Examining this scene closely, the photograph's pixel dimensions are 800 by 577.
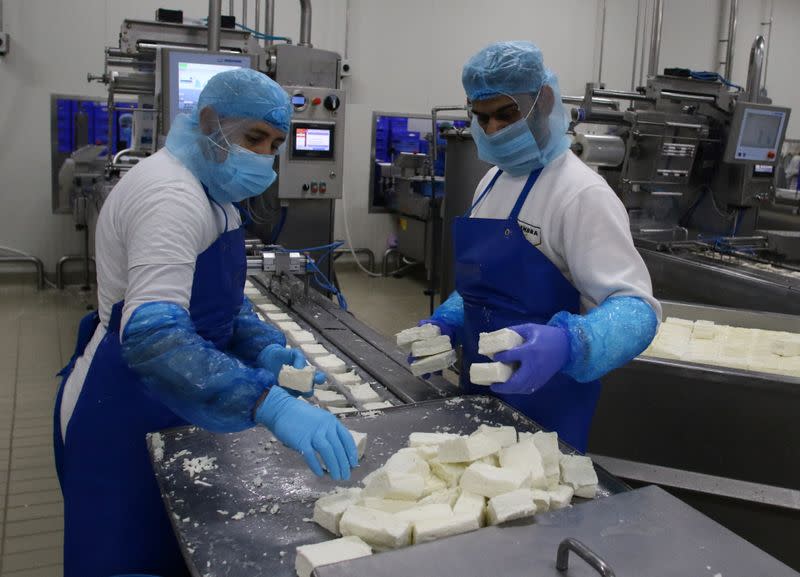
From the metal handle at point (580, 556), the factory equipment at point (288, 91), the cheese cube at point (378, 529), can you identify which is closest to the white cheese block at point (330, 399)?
the cheese cube at point (378, 529)

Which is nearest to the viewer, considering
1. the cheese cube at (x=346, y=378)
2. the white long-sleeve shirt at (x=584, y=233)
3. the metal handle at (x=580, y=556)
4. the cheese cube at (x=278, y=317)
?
the metal handle at (x=580, y=556)

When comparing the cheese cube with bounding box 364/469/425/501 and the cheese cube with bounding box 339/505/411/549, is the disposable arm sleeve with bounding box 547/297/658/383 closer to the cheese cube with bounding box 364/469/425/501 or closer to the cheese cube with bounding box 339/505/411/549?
the cheese cube with bounding box 364/469/425/501

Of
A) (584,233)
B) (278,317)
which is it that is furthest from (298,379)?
(278,317)

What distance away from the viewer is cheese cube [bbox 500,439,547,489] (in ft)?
4.94

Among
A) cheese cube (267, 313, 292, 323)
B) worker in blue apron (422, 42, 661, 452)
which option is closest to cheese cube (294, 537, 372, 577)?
worker in blue apron (422, 42, 661, 452)

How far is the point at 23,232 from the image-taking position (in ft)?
22.8

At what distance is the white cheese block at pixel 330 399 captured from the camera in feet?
7.14

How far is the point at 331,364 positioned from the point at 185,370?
3.37 feet

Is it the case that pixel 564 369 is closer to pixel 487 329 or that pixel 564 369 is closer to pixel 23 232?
pixel 487 329

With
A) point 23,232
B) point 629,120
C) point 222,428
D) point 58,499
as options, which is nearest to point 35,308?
point 23,232

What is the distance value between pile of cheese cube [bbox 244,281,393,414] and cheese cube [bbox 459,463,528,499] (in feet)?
1.56

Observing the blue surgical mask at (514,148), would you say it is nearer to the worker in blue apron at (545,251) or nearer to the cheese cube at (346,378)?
the worker in blue apron at (545,251)

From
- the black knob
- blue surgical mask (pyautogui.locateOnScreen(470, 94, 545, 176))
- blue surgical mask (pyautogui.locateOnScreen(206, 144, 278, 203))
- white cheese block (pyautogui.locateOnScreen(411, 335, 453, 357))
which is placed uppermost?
the black knob

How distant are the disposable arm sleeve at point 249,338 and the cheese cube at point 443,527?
0.86 metres
